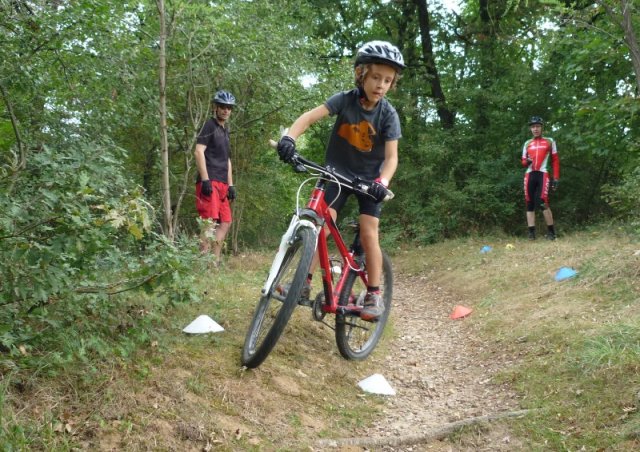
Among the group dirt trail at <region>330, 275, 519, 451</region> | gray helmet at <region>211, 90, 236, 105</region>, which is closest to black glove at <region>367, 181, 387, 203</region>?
dirt trail at <region>330, 275, 519, 451</region>

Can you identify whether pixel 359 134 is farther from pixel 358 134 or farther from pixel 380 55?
pixel 380 55

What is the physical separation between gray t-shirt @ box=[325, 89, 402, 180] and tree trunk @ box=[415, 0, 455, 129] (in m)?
10.5

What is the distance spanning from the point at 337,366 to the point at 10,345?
2449 mm

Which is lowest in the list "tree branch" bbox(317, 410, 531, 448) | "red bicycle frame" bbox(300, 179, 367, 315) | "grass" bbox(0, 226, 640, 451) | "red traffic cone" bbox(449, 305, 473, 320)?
"red traffic cone" bbox(449, 305, 473, 320)

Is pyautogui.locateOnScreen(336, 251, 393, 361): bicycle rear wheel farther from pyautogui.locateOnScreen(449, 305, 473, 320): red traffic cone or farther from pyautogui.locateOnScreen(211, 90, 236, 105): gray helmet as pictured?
pyautogui.locateOnScreen(211, 90, 236, 105): gray helmet

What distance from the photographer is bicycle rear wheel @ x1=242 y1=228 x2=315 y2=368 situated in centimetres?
341

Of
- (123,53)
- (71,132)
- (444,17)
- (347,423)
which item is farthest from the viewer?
(444,17)

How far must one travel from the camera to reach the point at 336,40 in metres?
17.4

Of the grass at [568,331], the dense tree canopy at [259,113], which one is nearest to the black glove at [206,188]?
the dense tree canopy at [259,113]

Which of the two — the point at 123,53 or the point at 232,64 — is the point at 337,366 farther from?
the point at 232,64

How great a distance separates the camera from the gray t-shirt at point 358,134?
163 inches

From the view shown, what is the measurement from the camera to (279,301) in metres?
3.74

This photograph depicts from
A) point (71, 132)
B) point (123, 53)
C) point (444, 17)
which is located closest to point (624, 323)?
point (71, 132)

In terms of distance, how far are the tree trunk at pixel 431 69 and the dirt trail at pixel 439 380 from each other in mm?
8698
